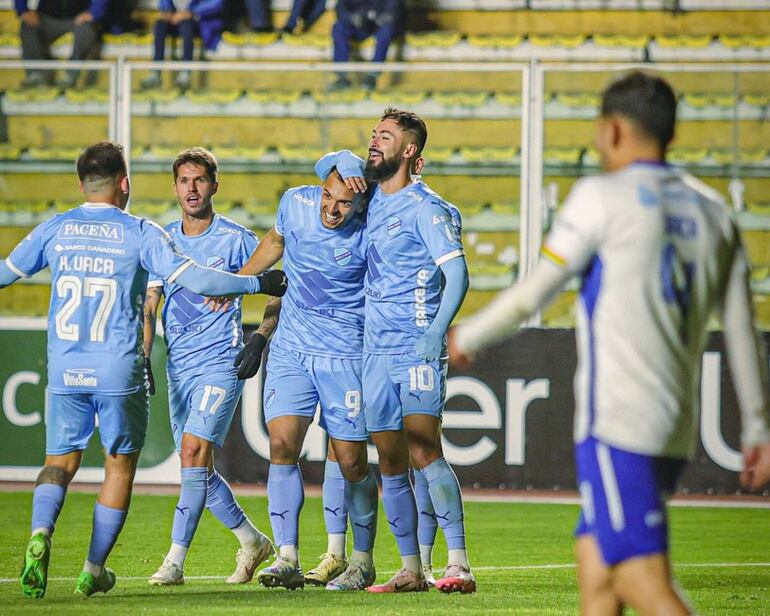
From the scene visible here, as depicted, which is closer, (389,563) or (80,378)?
(80,378)

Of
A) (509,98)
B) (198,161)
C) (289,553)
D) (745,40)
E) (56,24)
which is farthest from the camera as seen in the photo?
(56,24)

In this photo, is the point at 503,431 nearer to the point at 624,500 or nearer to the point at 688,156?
the point at 688,156

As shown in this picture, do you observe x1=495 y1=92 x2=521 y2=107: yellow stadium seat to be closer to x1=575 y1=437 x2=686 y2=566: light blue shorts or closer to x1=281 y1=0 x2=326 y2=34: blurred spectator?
x1=281 y1=0 x2=326 y2=34: blurred spectator

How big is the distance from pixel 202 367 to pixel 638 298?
3740 millimetres

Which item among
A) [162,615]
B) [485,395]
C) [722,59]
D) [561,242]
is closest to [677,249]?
[561,242]

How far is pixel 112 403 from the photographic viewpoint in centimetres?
612

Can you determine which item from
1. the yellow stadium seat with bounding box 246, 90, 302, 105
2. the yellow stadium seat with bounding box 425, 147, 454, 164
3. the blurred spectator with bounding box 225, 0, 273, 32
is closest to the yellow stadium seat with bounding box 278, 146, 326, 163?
the yellow stadium seat with bounding box 246, 90, 302, 105

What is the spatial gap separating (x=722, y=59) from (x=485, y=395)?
5.13m

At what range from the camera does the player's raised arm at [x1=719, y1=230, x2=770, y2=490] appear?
363 centimetres

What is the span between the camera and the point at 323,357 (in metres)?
6.73

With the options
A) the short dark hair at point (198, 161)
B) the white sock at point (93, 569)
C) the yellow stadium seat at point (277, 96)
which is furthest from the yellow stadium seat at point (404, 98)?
the white sock at point (93, 569)

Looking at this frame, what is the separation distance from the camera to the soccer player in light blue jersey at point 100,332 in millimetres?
6125

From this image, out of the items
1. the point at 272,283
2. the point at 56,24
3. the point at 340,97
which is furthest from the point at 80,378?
the point at 56,24

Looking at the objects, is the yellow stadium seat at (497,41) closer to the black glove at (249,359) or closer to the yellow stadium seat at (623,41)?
the yellow stadium seat at (623,41)
